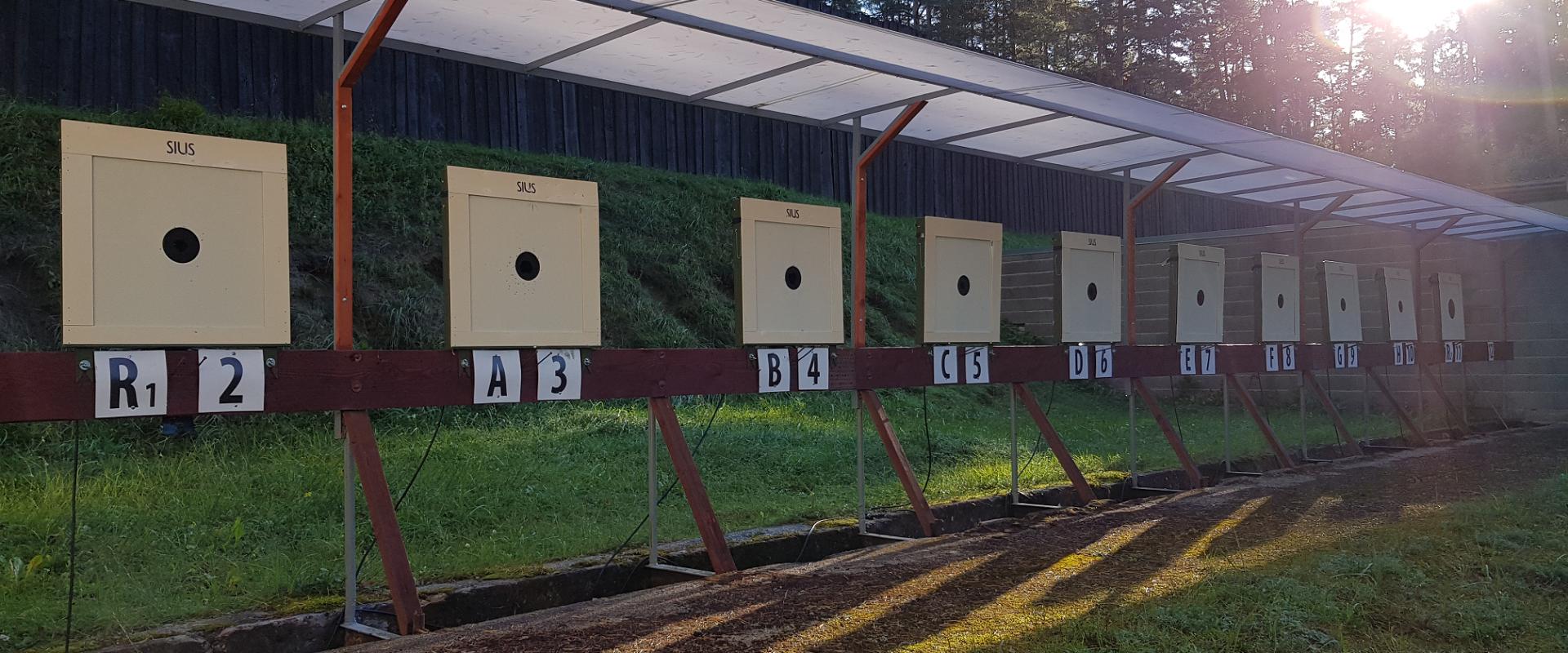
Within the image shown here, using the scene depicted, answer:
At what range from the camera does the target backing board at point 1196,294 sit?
8.05m

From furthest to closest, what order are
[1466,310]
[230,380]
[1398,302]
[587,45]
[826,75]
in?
[1466,310] < [1398,302] < [826,75] < [587,45] < [230,380]

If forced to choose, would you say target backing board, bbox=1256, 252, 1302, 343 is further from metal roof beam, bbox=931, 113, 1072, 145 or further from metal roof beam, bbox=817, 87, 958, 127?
metal roof beam, bbox=817, 87, 958, 127

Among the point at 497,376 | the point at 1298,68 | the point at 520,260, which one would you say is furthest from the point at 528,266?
the point at 1298,68

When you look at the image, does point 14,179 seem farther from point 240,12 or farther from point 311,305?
point 240,12

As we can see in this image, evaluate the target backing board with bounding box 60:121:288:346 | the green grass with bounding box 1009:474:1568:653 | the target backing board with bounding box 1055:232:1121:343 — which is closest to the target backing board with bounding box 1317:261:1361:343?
the target backing board with bounding box 1055:232:1121:343

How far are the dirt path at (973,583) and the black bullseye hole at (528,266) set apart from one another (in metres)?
1.30

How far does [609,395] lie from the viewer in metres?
4.61

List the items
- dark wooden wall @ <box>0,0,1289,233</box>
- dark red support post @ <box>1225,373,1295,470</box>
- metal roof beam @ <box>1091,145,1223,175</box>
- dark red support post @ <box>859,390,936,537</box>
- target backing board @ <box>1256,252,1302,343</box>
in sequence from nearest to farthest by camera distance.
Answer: dark red support post @ <box>859,390,936,537</box> < metal roof beam @ <box>1091,145,1223,175</box> < dark red support post @ <box>1225,373,1295,470</box> < target backing board @ <box>1256,252,1302,343</box> < dark wooden wall @ <box>0,0,1289,233</box>

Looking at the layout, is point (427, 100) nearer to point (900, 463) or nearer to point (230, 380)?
point (900, 463)

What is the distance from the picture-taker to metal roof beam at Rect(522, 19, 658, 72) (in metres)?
4.44

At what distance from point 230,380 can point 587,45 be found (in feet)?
6.52

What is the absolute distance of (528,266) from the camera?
451 cm

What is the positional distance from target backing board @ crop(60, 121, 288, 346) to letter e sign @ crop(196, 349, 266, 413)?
0.07 metres

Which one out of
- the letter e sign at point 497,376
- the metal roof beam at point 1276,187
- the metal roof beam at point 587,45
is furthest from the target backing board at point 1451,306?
the letter e sign at point 497,376
